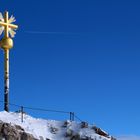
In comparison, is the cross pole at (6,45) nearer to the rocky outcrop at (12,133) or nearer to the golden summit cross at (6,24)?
the golden summit cross at (6,24)

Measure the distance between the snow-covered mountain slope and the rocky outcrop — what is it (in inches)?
22.0

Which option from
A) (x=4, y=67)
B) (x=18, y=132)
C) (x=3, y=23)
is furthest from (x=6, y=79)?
(x=18, y=132)

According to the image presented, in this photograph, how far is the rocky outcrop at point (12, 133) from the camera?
37.1 meters

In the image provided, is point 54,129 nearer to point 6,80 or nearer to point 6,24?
point 6,80

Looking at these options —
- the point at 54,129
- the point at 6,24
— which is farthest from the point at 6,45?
the point at 54,129

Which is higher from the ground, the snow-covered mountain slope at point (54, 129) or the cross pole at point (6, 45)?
the cross pole at point (6, 45)

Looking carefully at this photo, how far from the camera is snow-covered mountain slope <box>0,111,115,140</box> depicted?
39.1m

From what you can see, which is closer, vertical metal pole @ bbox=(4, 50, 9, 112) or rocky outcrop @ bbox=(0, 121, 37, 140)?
rocky outcrop @ bbox=(0, 121, 37, 140)

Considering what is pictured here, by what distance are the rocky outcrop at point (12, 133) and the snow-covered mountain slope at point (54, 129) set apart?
56cm

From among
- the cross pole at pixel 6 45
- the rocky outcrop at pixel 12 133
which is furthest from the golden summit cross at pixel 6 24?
the rocky outcrop at pixel 12 133

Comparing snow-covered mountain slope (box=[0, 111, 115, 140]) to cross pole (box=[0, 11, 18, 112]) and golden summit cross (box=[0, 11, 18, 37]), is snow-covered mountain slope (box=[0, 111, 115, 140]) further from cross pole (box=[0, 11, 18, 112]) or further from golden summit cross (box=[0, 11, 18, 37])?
golden summit cross (box=[0, 11, 18, 37])

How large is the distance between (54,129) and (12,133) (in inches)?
198

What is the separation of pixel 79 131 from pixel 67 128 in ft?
3.74

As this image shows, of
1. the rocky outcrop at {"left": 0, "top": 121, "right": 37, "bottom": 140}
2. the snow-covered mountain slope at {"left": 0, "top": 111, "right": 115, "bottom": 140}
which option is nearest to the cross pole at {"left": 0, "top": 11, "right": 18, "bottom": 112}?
the snow-covered mountain slope at {"left": 0, "top": 111, "right": 115, "bottom": 140}
